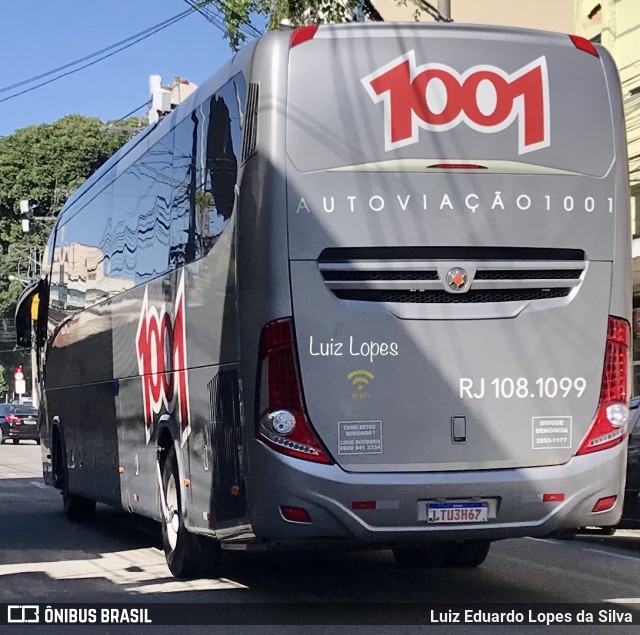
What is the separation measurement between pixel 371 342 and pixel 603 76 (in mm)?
2437

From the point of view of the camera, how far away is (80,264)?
1515cm

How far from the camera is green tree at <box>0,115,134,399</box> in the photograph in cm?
6069

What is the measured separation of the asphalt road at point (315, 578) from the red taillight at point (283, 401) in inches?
→ 44.4

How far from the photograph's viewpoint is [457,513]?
8.14 m

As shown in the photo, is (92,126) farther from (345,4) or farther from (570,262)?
(570,262)

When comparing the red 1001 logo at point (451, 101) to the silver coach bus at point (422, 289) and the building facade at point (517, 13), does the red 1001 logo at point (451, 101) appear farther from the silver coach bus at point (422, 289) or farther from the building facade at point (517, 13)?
the building facade at point (517, 13)

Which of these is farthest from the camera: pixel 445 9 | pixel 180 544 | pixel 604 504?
pixel 445 9

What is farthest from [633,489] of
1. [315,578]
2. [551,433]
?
[551,433]

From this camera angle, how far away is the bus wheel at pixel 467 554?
1050cm

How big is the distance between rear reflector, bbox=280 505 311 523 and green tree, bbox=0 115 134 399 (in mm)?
53293

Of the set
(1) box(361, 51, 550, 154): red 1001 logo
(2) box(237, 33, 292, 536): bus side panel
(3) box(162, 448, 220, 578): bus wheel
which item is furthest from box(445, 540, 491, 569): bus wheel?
(1) box(361, 51, 550, 154): red 1001 logo

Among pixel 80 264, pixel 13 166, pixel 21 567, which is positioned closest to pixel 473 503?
pixel 21 567

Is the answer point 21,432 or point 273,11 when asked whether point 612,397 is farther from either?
point 21,432

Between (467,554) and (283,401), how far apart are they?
3.20 m
